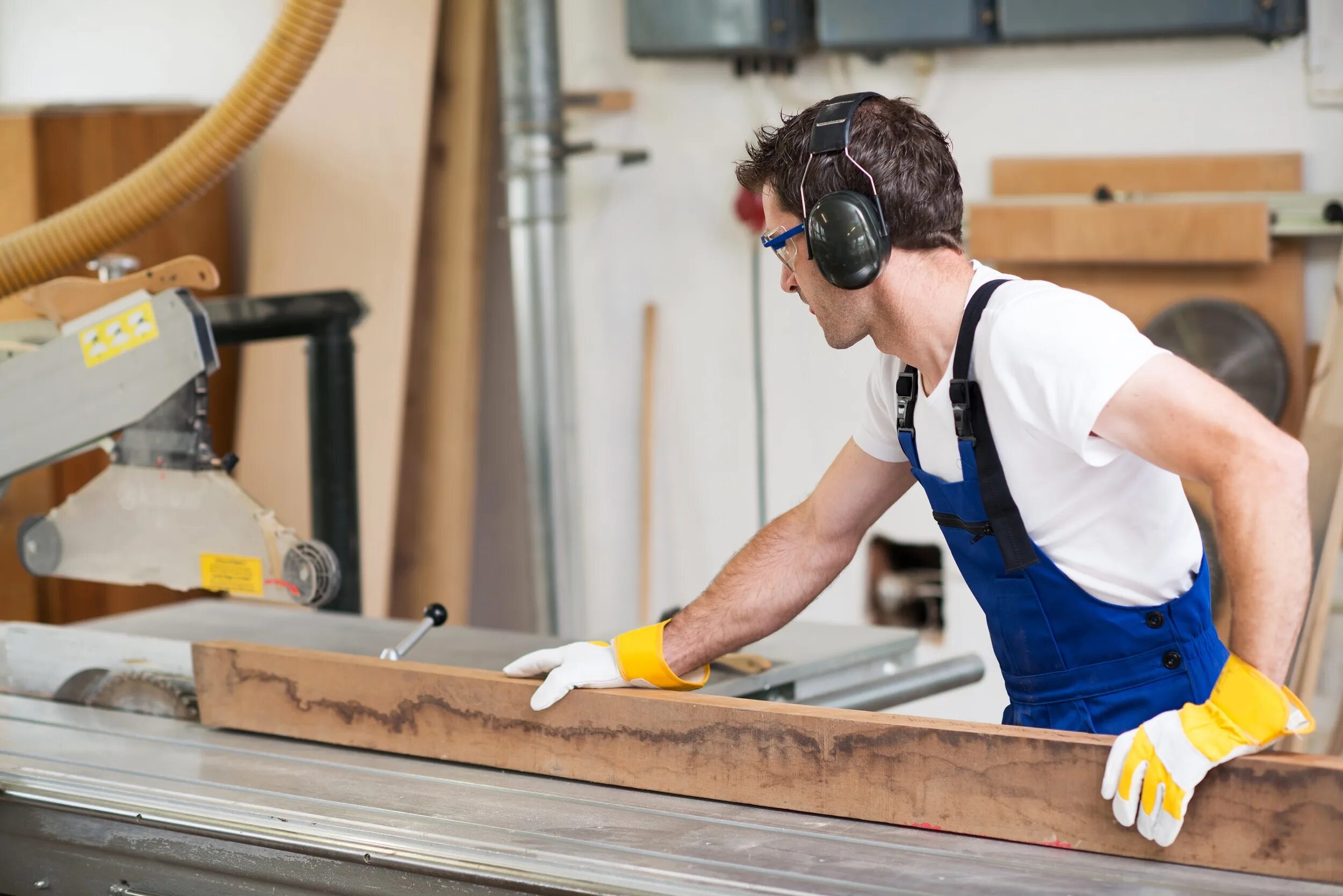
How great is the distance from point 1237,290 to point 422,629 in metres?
1.81

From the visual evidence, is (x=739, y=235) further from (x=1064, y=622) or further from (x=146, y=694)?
(x=1064, y=622)

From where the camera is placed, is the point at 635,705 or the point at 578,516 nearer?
the point at 635,705

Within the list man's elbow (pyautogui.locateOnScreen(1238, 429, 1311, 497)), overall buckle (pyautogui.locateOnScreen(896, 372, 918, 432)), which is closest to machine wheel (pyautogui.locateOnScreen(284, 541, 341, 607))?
overall buckle (pyautogui.locateOnScreen(896, 372, 918, 432))

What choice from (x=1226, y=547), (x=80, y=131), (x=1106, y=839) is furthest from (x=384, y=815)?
(x=80, y=131)

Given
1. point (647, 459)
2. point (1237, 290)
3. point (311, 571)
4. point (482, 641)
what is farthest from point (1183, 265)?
point (311, 571)

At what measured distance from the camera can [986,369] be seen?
1.49 m

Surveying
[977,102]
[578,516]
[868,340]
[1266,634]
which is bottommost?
[578,516]

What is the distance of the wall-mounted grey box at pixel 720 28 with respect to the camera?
3.03 metres

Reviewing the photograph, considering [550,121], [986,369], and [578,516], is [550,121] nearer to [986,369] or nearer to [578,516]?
[578,516]

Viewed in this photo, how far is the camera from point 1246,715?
48.9 inches

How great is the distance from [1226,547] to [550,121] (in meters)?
2.28

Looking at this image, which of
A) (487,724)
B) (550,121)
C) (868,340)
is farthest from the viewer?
(550,121)

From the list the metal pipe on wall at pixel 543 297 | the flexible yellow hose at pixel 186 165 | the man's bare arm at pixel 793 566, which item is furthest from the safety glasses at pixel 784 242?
the metal pipe on wall at pixel 543 297

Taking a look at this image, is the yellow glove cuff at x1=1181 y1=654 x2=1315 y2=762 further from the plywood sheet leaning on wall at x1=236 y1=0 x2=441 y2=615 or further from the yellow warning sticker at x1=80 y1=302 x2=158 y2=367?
the plywood sheet leaning on wall at x1=236 y1=0 x2=441 y2=615
